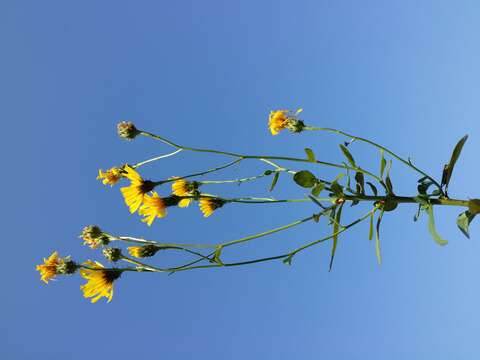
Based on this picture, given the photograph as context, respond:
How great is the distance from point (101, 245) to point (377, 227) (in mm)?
2278

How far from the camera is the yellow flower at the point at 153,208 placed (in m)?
3.83

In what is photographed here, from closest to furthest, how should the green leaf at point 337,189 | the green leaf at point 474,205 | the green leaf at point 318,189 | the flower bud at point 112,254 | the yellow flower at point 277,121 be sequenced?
the green leaf at point 474,205, the green leaf at point 337,189, the green leaf at point 318,189, the flower bud at point 112,254, the yellow flower at point 277,121

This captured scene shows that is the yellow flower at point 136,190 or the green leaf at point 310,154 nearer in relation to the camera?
the green leaf at point 310,154

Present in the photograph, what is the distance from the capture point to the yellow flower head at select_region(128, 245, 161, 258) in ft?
12.7

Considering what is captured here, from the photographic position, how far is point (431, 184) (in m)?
3.50

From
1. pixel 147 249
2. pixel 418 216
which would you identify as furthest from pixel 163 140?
pixel 418 216

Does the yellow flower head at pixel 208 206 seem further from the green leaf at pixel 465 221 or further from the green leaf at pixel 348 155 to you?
the green leaf at pixel 465 221

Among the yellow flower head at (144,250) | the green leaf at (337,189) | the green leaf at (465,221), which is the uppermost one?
the green leaf at (337,189)

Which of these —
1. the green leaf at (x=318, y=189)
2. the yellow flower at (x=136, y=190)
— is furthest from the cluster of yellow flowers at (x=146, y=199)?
the green leaf at (x=318, y=189)

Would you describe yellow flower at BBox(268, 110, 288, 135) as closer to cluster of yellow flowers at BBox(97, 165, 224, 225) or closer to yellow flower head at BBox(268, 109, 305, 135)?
yellow flower head at BBox(268, 109, 305, 135)

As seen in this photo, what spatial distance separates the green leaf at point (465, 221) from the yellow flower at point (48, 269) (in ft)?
11.1

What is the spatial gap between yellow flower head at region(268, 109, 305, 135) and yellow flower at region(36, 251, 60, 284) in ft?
7.82

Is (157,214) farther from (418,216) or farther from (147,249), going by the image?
(418,216)

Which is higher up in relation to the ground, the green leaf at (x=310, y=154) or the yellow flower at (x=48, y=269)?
the green leaf at (x=310, y=154)
